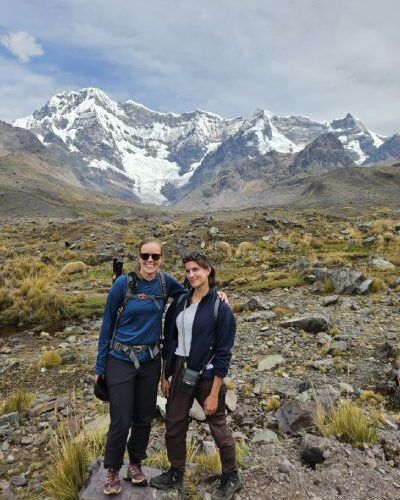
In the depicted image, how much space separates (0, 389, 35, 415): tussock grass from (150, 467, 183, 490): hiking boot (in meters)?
3.72

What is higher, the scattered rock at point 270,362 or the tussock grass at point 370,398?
the tussock grass at point 370,398

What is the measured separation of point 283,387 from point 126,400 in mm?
4192

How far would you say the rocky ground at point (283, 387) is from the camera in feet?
19.9

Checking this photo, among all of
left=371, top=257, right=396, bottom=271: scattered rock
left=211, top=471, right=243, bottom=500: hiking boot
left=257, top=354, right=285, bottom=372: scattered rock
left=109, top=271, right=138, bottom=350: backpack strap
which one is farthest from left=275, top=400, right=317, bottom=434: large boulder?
left=371, top=257, right=396, bottom=271: scattered rock

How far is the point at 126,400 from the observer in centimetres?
564

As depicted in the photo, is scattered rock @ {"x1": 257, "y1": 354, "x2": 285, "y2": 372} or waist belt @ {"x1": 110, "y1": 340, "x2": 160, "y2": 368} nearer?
waist belt @ {"x1": 110, "y1": 340, "x2": 160, "y2": 368}

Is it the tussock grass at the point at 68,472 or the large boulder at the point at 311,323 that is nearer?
the tussock grass at the point at 68,472

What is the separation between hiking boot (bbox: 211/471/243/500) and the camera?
5550 millimetres

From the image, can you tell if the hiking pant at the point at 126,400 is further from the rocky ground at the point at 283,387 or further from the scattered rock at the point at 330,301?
the scattered rock at the point at 330,301

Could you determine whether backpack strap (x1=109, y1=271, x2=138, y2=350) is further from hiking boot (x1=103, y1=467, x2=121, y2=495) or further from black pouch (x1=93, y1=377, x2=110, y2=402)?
hiking boot (x1=103, y1=467, x2=121, y2=495)

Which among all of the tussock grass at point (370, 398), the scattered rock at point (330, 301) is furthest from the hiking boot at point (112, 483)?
the scattered rock at point (330, 301)

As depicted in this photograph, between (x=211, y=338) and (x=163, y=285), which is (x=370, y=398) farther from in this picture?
(x=163, y=285)

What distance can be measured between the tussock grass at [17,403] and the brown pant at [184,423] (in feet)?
12.8

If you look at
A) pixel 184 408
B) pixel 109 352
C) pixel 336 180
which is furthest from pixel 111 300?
pixel 336 180
